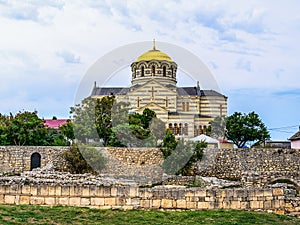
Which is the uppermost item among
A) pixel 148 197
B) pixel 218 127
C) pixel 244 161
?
pixel 218 127

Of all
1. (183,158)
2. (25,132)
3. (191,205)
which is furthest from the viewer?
(25,132)

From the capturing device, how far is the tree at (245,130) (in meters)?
52.4

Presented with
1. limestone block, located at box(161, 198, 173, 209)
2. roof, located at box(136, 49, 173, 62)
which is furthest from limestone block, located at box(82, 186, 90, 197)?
roof, located at box(136, 49, 173, 62)

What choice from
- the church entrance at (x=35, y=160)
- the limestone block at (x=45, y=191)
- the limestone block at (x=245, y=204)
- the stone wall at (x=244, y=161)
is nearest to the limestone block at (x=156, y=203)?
the limestone block at (x=245, y=204)

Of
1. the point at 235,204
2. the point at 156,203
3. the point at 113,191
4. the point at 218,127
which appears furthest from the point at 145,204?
the point at 218,127

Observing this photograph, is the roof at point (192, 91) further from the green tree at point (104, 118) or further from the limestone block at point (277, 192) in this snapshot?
the limestone block at point (277, 192)

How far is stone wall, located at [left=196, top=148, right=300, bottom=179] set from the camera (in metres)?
32.7

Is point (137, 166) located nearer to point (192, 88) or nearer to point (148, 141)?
point (148, 141)

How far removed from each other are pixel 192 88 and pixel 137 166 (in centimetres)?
4071

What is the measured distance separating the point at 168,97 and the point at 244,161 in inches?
1337

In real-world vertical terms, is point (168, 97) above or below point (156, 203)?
above

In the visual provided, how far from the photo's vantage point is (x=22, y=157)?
102ft

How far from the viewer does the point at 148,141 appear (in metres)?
38.9

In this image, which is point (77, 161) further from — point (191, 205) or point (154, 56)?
point (154, 56)
